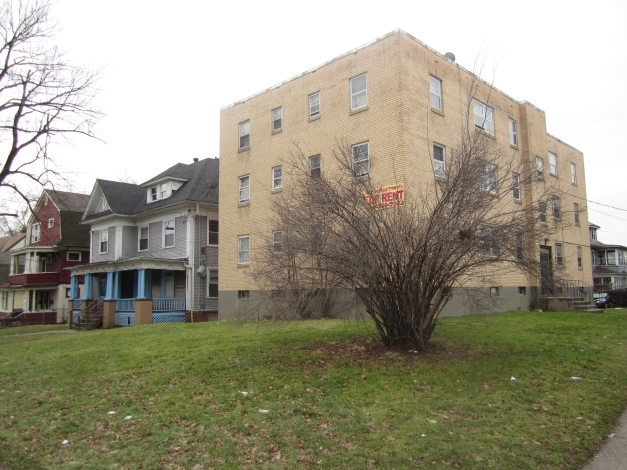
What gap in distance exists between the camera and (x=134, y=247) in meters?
30.9

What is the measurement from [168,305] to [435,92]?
16.7 m

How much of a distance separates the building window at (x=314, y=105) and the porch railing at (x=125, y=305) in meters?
13.3

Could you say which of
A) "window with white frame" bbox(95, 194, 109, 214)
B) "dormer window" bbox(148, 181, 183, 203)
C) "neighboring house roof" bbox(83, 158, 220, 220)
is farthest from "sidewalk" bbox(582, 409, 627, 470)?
"window with white frame" bbox(95, 194, 109, 214)

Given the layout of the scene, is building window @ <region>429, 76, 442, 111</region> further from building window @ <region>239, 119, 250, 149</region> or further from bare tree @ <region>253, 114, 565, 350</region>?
bare tree @ <region>253, 114, 565, 350</region>

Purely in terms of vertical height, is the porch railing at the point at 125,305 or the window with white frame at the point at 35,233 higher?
the window with white frame at the point at 35,233

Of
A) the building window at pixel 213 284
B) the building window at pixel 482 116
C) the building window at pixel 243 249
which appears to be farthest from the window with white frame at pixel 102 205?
the building window at pixel 482 116

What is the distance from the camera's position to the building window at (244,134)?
23594 millimetres

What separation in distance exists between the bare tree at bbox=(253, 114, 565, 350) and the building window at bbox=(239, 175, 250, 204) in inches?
548

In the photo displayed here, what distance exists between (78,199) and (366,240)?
44077mm

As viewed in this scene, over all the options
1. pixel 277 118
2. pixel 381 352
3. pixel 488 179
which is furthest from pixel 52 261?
pixel 488 179

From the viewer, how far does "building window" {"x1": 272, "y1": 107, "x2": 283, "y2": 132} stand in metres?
22.0

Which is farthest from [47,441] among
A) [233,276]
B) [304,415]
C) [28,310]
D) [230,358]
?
[28,310]

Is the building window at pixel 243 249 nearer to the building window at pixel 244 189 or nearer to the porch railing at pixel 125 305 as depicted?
the building window at pixel 244 189

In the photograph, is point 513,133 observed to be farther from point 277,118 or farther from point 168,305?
point 168,305
